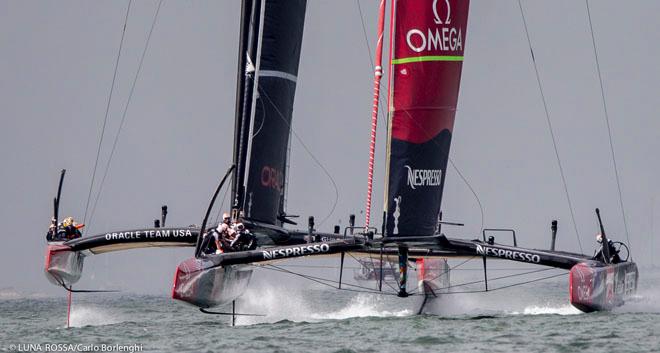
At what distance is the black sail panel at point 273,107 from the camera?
23.8 metres

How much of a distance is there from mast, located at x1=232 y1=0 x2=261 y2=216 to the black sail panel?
428mm

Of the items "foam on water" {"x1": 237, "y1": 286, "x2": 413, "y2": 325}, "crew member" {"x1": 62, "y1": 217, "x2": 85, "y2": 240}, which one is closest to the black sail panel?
"foam on water" {"x1": 237, "y1": 286, "x2": 413, "y2": 325}

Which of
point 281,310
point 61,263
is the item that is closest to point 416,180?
point 281,310

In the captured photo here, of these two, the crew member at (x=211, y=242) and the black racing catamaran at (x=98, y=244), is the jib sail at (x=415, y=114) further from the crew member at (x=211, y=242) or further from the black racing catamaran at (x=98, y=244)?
the black racing catamaran at (x=98, y=244)

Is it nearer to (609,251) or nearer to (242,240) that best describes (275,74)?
(242,240)

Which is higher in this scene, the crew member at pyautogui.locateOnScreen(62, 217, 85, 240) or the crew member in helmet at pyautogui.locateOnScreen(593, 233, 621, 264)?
the crew member in helmet at pyautogui.locateOnScreen(593, 233, 621, 264)

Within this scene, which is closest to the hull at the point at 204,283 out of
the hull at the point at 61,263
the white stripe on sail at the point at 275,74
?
the hull at the point at 61,263

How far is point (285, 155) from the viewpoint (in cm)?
2512

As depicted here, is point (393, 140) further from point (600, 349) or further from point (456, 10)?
point (600, 349)

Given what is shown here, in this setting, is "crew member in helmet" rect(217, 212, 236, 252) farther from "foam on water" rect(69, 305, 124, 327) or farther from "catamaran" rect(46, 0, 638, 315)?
"foam on water" rect(69, 305, 124, 327)

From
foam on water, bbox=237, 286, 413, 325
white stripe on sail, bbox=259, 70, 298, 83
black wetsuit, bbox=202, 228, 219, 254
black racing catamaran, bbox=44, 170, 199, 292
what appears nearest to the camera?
black wetsuit, bbox=202, 228, 219, 254

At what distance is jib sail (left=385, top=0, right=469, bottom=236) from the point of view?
20.0 m

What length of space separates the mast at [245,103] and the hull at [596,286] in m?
5.98

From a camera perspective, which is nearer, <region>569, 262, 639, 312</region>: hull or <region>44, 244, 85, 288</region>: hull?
<region>569, 262, 639, 312</region>: hull
